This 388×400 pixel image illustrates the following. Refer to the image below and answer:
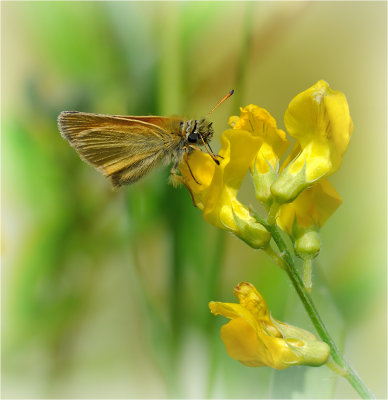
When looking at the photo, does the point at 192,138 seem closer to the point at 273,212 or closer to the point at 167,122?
the point at 167,122

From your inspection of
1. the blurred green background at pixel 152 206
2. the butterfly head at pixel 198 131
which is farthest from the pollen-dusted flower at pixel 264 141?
the blurred green background at pixel 152 206

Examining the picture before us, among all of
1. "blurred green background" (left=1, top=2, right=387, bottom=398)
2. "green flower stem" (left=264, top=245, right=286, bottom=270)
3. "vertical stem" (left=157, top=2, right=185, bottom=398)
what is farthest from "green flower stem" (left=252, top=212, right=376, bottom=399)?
"vertical stem" (left=157, top=2, right=185, bottom=398)

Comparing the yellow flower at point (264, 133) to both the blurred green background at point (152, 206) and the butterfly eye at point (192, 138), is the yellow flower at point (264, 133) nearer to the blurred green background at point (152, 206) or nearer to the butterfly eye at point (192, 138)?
the butterfly eye at point (192, 138)

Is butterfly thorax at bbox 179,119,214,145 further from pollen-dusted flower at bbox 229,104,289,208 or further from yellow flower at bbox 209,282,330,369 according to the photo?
yellow flower at bbox 209,282,330,369

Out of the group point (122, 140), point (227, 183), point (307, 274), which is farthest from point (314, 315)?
point (122, 140)

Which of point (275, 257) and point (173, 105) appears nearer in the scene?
point (275, 257)

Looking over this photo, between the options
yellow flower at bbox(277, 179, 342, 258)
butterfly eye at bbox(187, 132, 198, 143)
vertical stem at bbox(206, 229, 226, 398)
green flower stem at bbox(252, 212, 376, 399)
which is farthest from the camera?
vertical stem at bbox(206, 229, 226, 398)
